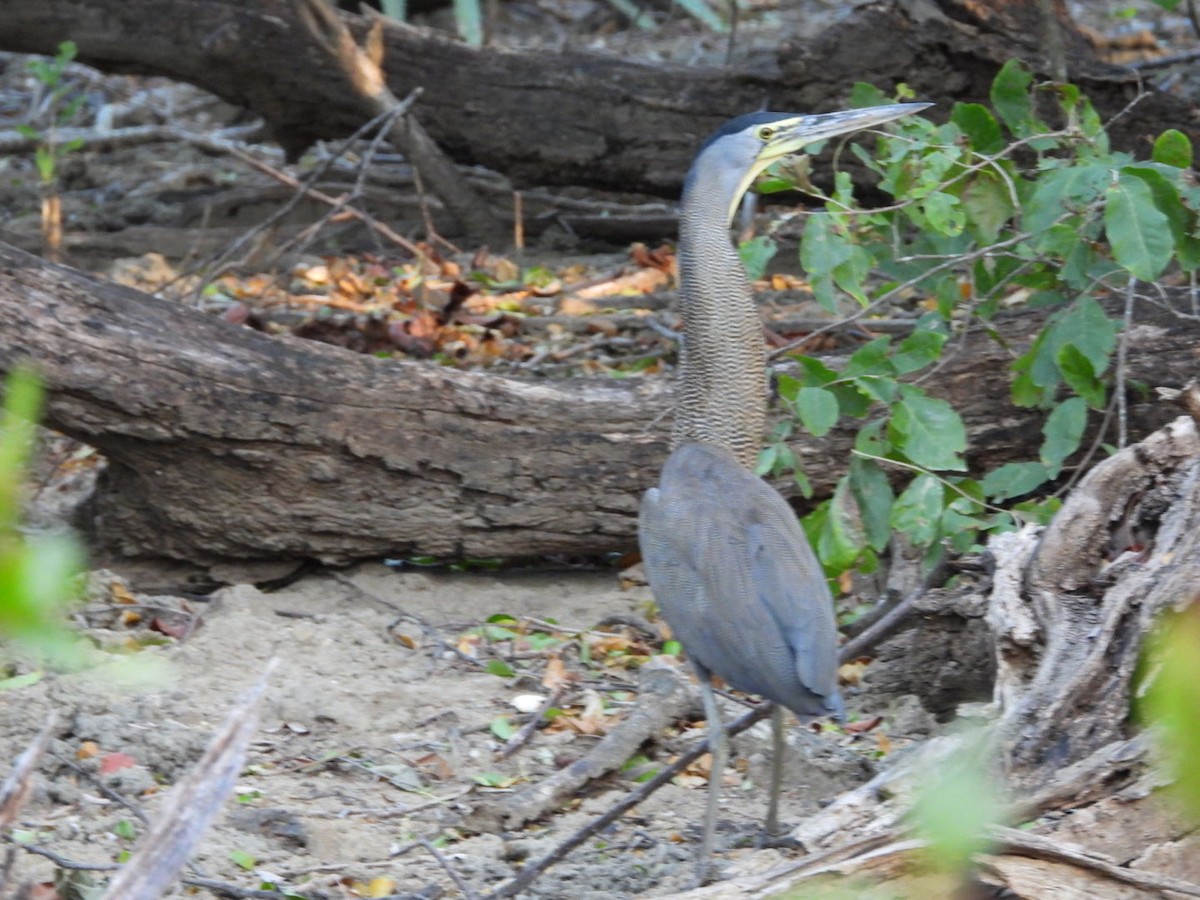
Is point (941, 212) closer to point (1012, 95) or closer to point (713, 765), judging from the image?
point (1012, 95)

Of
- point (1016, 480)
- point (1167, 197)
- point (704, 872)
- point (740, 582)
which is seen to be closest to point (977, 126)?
point (1167, 197)

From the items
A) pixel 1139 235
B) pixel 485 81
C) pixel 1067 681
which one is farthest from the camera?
pixel 485 81

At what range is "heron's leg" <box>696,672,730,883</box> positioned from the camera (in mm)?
3359

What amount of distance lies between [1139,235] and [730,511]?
1.35 metres

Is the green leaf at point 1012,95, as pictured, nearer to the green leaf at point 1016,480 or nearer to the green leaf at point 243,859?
the green leaf at point 1016,480

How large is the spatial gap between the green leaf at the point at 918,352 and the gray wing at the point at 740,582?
671 millimetres

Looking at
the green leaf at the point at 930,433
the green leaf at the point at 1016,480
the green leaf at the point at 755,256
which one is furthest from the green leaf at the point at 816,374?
the green leaf at the point at 1016,480

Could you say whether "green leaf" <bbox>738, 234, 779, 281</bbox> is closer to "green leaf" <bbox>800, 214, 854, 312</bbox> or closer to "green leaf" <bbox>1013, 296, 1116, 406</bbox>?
"green leaf" <bbox>800, 214, 854, 312</bbox>

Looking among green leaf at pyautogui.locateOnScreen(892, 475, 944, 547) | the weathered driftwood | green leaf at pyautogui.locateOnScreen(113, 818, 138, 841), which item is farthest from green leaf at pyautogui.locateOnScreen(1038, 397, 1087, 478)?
green leaf at pyautogui.locateOnScreen(113, 818, 138, 841)

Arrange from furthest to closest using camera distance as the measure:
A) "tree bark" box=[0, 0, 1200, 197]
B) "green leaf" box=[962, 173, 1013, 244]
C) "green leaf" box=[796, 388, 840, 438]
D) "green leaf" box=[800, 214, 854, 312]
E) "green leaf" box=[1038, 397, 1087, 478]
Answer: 1. "tree bark" box=[0, 0, 1200, 197]
2. "green leaf" box=[962, 173, 1013, 244]
3. "green leaf" box=[1038, 397, 1087, 478]
4. "green leaf" box=[800, 214, 854, 312]
5. "green leaf" box=[796, 388, 840, 438]

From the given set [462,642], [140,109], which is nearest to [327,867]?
[462,642]

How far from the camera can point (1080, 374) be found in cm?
429

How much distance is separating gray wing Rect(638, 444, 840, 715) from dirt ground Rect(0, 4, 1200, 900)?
0.42 m

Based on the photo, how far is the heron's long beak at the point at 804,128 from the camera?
424 cm
